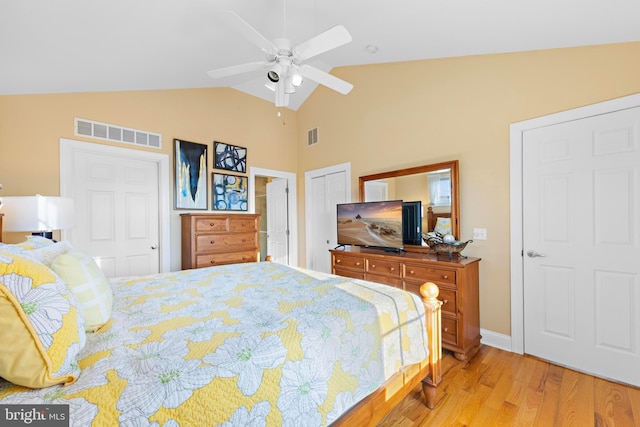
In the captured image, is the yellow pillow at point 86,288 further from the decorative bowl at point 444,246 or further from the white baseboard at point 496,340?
the white baseboard at point 496,340

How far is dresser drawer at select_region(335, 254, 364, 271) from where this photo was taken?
322 centimetres

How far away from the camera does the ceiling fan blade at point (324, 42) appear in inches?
69.8

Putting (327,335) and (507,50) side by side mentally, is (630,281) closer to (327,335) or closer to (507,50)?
(507,50)

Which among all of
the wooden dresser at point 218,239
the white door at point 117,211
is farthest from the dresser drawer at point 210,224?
the white door at point 117,211

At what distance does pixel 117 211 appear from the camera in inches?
127

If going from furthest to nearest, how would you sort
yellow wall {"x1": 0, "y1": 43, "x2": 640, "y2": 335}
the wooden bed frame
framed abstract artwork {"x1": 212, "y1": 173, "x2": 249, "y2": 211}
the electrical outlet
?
framed abstract artwork {"x1": 212, "y1": 173, "x2": 249, "y2": 211} < the electrical outlet < yellow wall {"x1": 0, "y1": 43, "x2": 640, "y2": 335} < the wooden bed frame

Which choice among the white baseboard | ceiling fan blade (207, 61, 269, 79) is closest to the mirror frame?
the white baseboard

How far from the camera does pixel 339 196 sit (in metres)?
4.23

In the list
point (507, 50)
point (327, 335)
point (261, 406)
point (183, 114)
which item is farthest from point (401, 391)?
point (183, 114)

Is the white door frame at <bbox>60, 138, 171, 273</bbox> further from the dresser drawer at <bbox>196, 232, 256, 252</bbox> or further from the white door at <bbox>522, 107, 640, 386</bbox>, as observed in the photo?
the white door at <bbox>522, 107, 640, 386</bbox>

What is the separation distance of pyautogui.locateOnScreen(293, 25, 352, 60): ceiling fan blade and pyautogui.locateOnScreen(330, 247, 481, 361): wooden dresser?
6.50ft

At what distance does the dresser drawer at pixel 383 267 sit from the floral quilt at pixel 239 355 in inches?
45.1

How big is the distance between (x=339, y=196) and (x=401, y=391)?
9.80ft

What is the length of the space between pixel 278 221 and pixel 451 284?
3.30 metres
